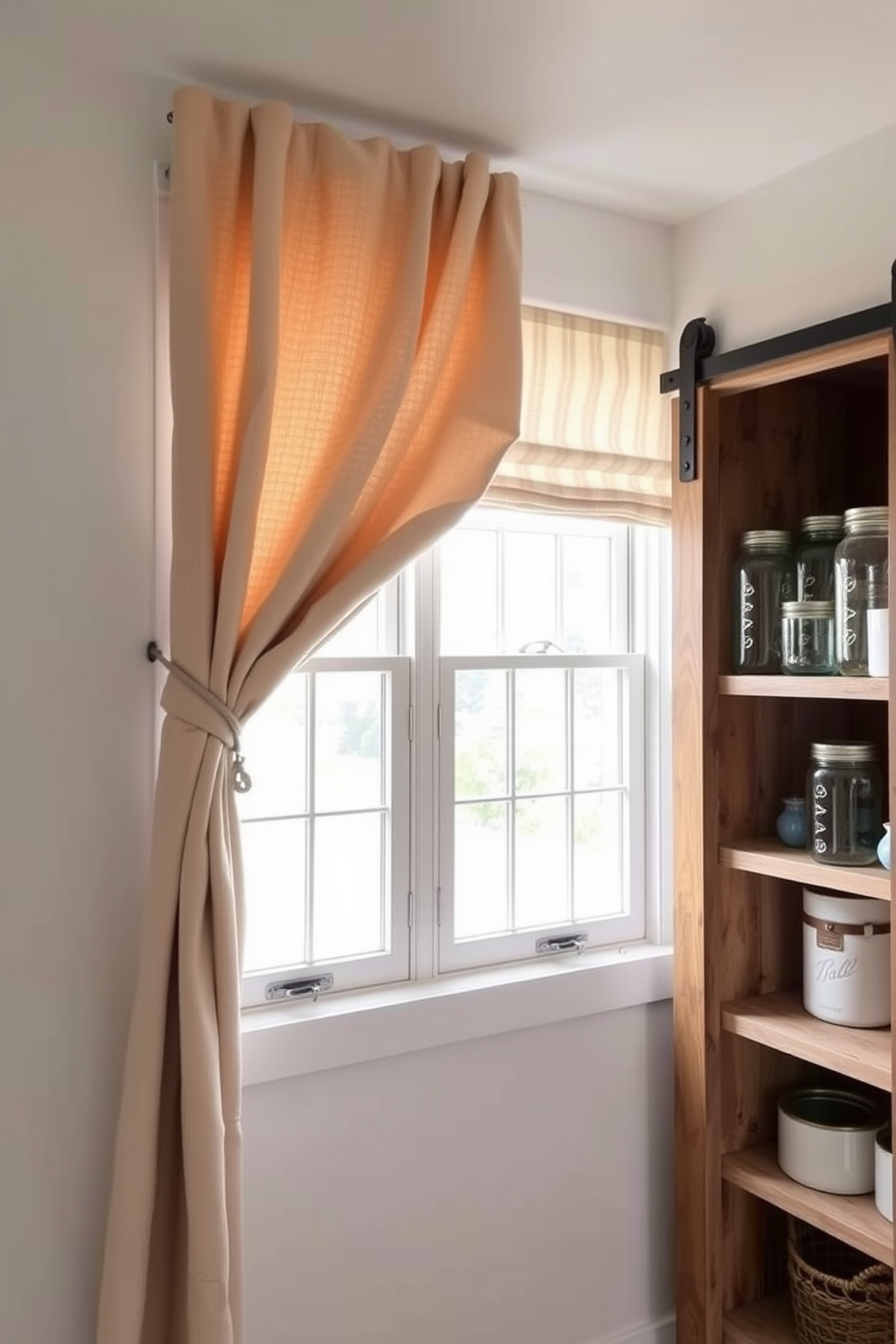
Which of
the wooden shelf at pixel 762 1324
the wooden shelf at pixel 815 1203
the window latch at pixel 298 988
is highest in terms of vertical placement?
the window latch at pixel 298 988

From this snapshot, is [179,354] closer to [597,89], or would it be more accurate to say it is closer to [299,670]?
[299,670]

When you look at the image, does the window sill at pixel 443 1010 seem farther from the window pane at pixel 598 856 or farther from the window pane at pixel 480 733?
the window pane at pixel 480 733

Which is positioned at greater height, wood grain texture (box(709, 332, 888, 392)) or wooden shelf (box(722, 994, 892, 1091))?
wood grain texture (box(709, 332, 888, 392))

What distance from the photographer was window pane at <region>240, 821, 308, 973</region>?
196 centimetres

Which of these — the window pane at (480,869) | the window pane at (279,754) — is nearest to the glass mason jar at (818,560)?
the window pane at (480,869)

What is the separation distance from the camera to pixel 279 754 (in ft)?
6.51

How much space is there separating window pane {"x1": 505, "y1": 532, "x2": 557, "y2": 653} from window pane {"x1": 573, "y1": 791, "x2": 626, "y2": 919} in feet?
1.28

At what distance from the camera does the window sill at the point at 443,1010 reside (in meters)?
1.83

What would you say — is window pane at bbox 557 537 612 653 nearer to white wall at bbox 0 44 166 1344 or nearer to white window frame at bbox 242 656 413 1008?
white window frame at bbox 242 656 413 1008

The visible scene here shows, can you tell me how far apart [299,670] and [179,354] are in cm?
62

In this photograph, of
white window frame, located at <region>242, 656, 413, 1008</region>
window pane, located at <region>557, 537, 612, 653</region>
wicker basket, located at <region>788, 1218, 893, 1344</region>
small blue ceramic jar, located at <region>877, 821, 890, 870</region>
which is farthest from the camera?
window pane, located at <region>557, 537, 612, 653</region>

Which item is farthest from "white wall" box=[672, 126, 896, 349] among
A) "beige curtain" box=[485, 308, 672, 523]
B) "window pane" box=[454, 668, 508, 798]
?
"window pane" box=[454, 668, 508, 798]

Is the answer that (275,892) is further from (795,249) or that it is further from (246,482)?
(795,249)

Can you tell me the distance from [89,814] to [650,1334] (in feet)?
5.49
